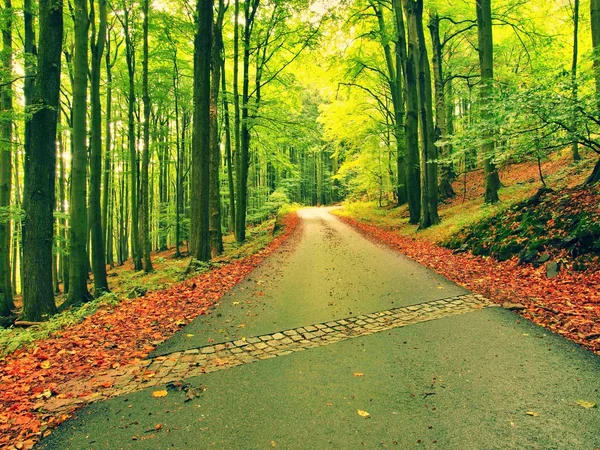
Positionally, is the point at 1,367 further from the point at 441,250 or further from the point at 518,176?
the point at 518,176

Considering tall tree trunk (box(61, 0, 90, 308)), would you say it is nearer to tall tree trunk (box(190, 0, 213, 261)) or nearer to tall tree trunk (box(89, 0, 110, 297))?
tall tree trunk (box(89, 0, 110, 297))

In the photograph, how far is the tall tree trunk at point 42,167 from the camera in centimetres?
689

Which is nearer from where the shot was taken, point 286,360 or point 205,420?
point 205,420

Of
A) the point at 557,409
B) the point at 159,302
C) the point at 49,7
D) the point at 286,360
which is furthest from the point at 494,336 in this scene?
the point at 49,7

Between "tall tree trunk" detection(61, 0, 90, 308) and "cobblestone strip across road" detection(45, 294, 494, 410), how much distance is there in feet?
18.9

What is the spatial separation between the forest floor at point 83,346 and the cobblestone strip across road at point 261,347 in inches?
6.8

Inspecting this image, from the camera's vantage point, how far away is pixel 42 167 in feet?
22.8

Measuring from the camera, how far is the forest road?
283cm

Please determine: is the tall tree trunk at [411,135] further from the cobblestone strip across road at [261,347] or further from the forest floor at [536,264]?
the cobblestone strip across road at [261,347]

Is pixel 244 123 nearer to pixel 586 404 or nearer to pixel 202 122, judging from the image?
pixel 202 122

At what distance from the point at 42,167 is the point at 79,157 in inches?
55.2

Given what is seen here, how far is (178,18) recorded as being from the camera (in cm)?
1366

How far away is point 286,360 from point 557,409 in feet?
8.75

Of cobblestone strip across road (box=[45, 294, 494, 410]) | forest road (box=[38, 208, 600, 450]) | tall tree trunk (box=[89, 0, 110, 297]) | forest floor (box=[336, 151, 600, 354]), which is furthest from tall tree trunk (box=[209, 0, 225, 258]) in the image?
cobblestone strip across road (box=[45, 294, 494, 410])
